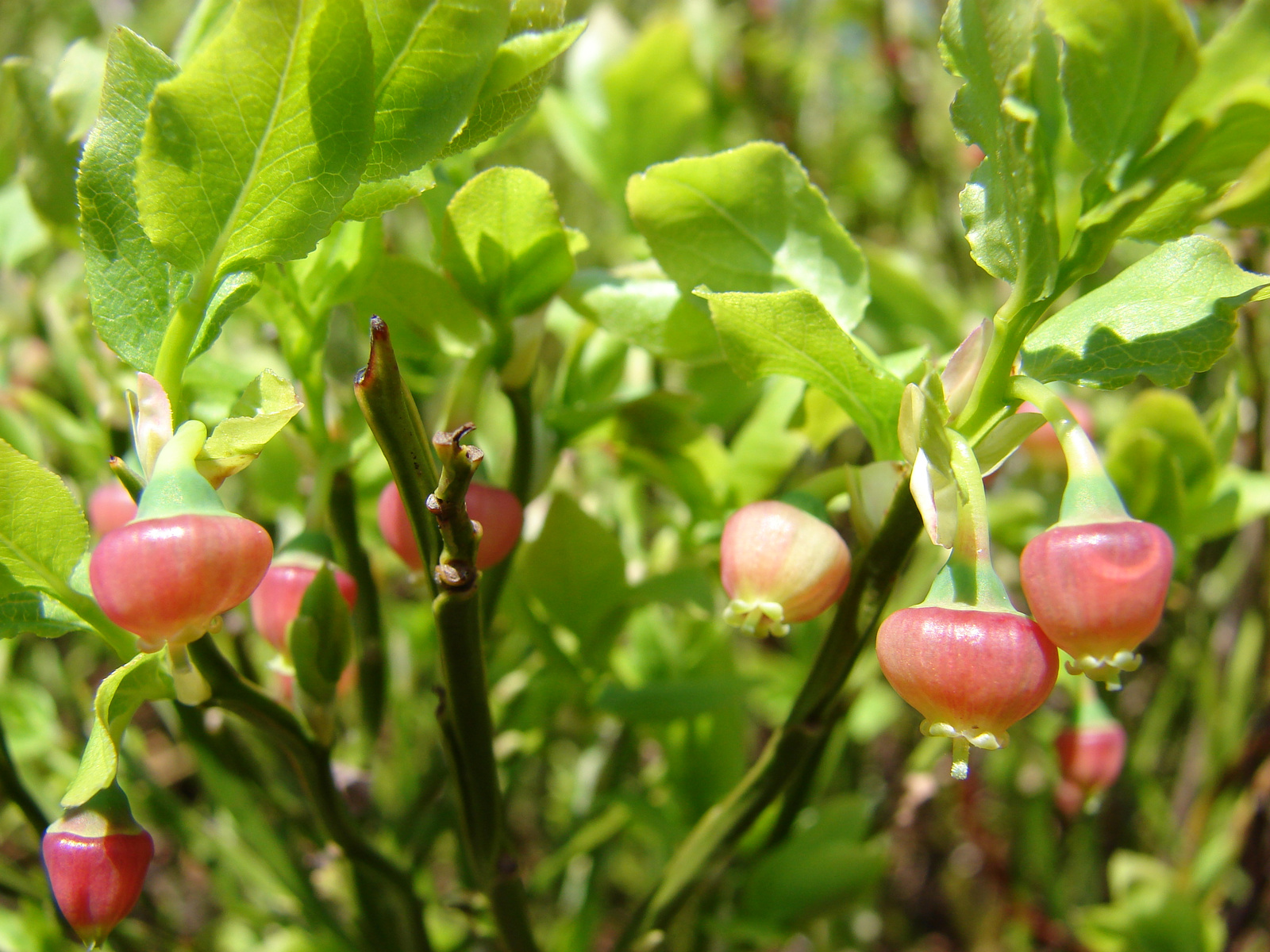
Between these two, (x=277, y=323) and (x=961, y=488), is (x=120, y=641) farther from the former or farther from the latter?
(x=961, y=488)

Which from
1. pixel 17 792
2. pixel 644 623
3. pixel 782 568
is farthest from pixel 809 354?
pixel 17 792

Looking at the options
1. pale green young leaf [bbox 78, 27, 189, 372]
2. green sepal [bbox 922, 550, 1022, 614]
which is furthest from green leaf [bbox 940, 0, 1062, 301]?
pale green young leaf [bbox 78, 27, 189, 372]

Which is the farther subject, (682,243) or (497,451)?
(497,451)

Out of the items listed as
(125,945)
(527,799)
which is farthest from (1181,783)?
(125,945)

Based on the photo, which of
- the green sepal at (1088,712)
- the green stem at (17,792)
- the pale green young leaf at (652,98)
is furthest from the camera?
the pale green young leaf at (652,98)

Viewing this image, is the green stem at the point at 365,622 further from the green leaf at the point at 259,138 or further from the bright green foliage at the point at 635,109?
the bright green foliage at the point at 635,109

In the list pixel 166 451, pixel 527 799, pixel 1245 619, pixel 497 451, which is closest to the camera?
pixel 166 451

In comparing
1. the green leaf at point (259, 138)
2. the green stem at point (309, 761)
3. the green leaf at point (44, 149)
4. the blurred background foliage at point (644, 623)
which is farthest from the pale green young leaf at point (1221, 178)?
the green leaf at point (44, 149)
